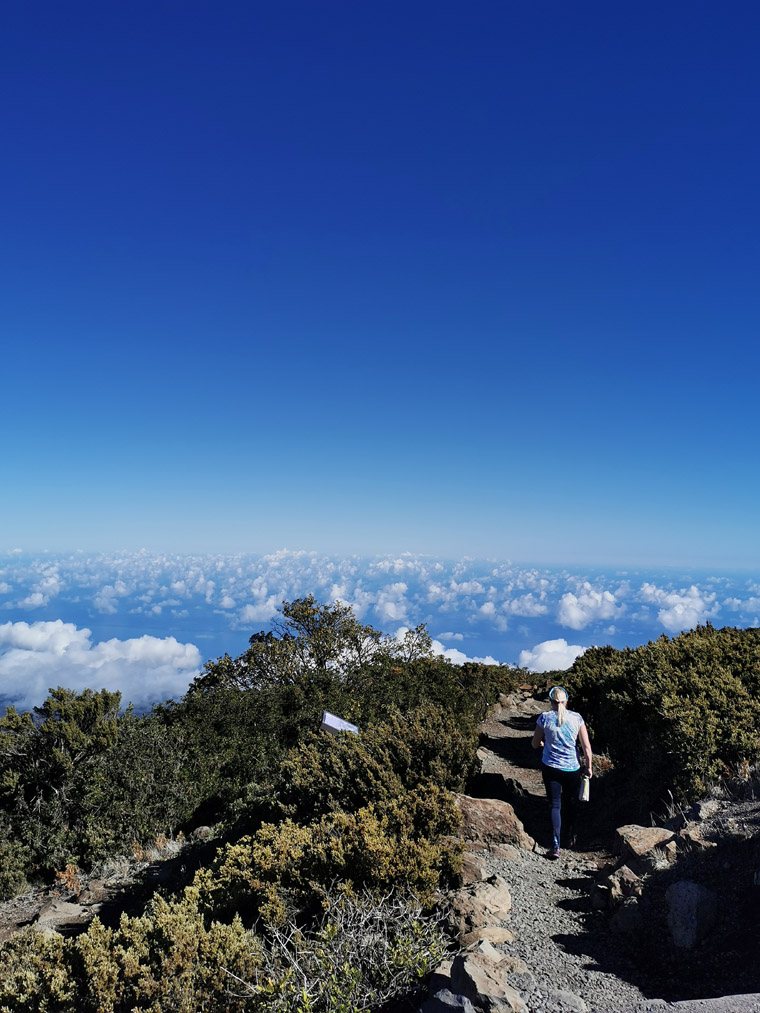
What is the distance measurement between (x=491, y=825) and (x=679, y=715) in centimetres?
321

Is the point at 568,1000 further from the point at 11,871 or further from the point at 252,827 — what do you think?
the point at 11,871

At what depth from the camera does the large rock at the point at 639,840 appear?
5602mm

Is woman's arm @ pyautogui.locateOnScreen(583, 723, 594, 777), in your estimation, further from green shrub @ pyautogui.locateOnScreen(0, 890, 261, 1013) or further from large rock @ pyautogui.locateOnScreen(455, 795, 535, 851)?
green shrub @ pyautogui.locateOnScreen(0, 890, 261, 1013)

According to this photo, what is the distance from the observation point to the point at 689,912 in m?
4.37

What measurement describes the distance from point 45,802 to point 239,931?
29.2 feet

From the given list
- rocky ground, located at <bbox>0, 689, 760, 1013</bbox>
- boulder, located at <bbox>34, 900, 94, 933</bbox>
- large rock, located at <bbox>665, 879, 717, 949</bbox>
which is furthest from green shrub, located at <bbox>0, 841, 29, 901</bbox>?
large rock, located at <bbox>665, 879, 717, 949</bbox>

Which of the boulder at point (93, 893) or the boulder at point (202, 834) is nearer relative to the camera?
the boulder at point (93, 893)

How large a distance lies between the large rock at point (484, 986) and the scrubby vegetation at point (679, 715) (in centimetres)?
475

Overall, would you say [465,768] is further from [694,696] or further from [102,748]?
[102,748]

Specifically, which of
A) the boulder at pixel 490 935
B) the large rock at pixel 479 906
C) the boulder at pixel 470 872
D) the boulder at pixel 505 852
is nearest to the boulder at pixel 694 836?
the boulder at pixel 505 852

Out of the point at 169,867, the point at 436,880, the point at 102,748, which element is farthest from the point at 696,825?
the point at 102,748

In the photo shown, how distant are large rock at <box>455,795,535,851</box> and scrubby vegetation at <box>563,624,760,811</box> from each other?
2.16 metres

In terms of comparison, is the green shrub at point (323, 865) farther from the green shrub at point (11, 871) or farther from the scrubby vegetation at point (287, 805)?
the green shrub at point (11, 871)

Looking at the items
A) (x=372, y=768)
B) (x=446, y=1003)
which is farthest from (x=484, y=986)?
(x=372, y=768)
